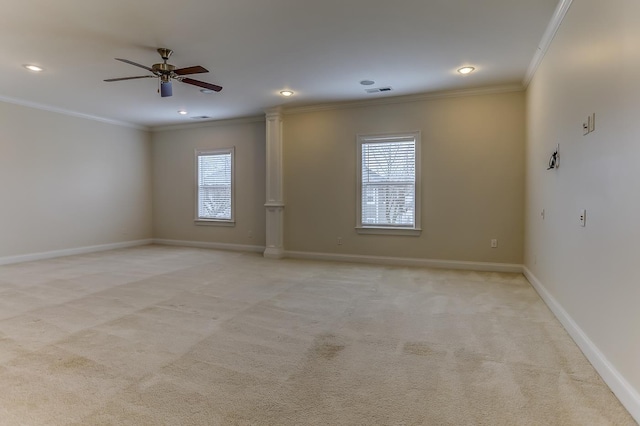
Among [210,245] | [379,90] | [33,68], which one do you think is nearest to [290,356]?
[379,90]

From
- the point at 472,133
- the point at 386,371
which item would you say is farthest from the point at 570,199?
the point at 472,133

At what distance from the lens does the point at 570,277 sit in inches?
111

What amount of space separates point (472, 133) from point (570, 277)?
292cm

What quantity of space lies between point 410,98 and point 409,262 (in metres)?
2.62

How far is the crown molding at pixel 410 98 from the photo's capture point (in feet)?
16.4

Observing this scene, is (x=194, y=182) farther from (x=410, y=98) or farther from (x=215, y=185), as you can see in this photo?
(x=410, y=98)

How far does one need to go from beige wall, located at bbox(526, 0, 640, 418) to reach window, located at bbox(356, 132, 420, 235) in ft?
6.95

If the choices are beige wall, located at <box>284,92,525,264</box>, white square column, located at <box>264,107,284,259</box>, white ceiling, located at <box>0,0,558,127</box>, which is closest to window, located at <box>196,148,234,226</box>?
white square column, located at <box>264,107,284,259</box>

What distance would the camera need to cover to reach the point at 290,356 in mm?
2398

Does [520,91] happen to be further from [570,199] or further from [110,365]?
[110,365]

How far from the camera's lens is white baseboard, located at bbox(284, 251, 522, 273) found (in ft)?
16.7

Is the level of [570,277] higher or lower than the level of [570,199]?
lower

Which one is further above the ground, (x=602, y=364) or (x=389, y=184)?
(x=389, y=184)

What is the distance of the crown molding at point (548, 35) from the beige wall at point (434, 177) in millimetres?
780
